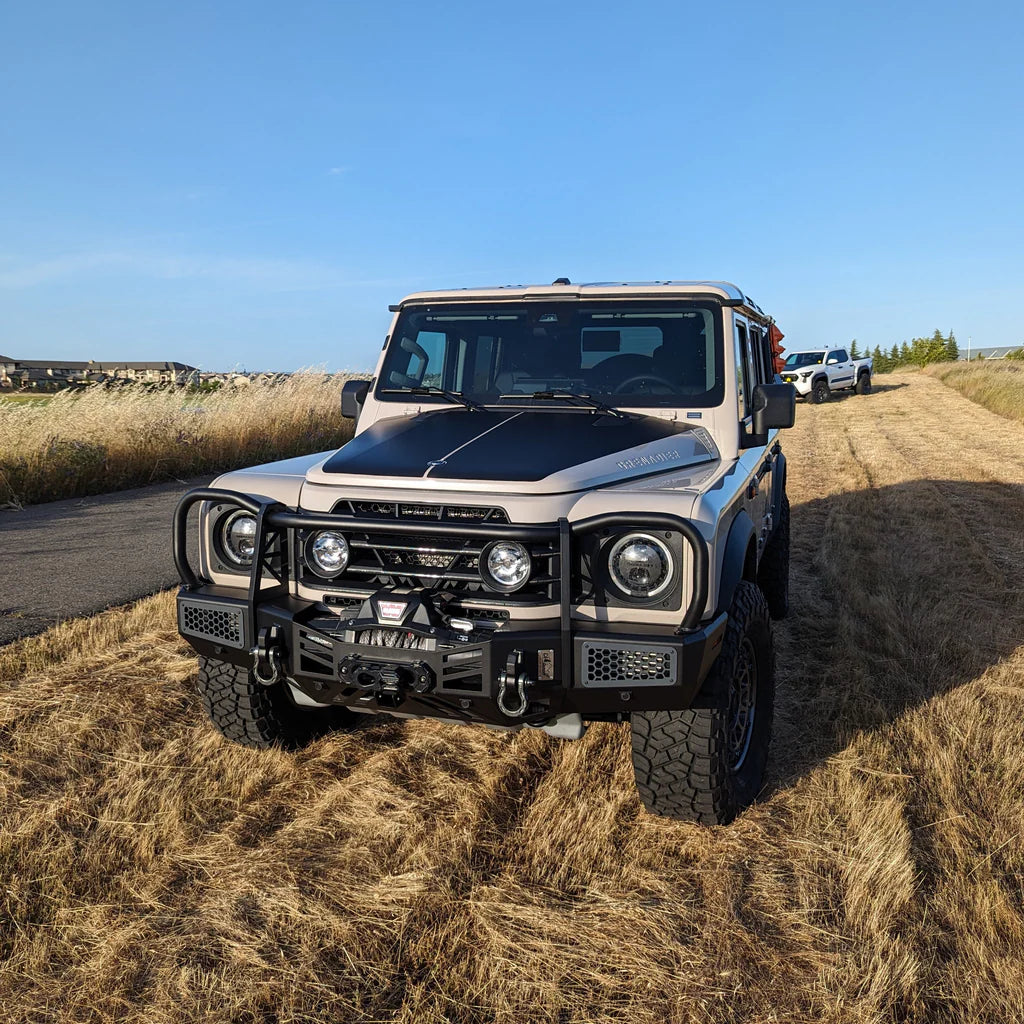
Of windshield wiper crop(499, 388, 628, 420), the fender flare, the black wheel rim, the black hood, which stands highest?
windshield wiper crop(499, 388, 628, 420)

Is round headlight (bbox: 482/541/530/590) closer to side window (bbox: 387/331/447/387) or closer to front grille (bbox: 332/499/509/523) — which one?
front grille (bbox: 332/499/509/523)

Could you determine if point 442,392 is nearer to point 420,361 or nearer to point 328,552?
point 420,361

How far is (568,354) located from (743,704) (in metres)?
1.77

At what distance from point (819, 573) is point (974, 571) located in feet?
3.85

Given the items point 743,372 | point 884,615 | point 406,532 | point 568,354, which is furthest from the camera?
point 884,615

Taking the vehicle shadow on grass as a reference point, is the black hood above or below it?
above

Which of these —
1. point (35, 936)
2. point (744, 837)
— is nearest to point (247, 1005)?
point (35, 936)

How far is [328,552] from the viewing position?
3.19 meters

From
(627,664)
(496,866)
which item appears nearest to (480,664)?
(627,664)

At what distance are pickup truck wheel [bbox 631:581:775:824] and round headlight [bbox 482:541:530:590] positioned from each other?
0.67 meters

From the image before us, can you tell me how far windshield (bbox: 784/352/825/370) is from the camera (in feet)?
90.3

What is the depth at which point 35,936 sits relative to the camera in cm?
258

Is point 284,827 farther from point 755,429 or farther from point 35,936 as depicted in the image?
point 755,429

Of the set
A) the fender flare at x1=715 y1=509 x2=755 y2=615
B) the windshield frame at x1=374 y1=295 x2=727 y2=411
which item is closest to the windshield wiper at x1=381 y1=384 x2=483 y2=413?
the windshield frame at x1=374 y1=295 x2=727 y2=411
